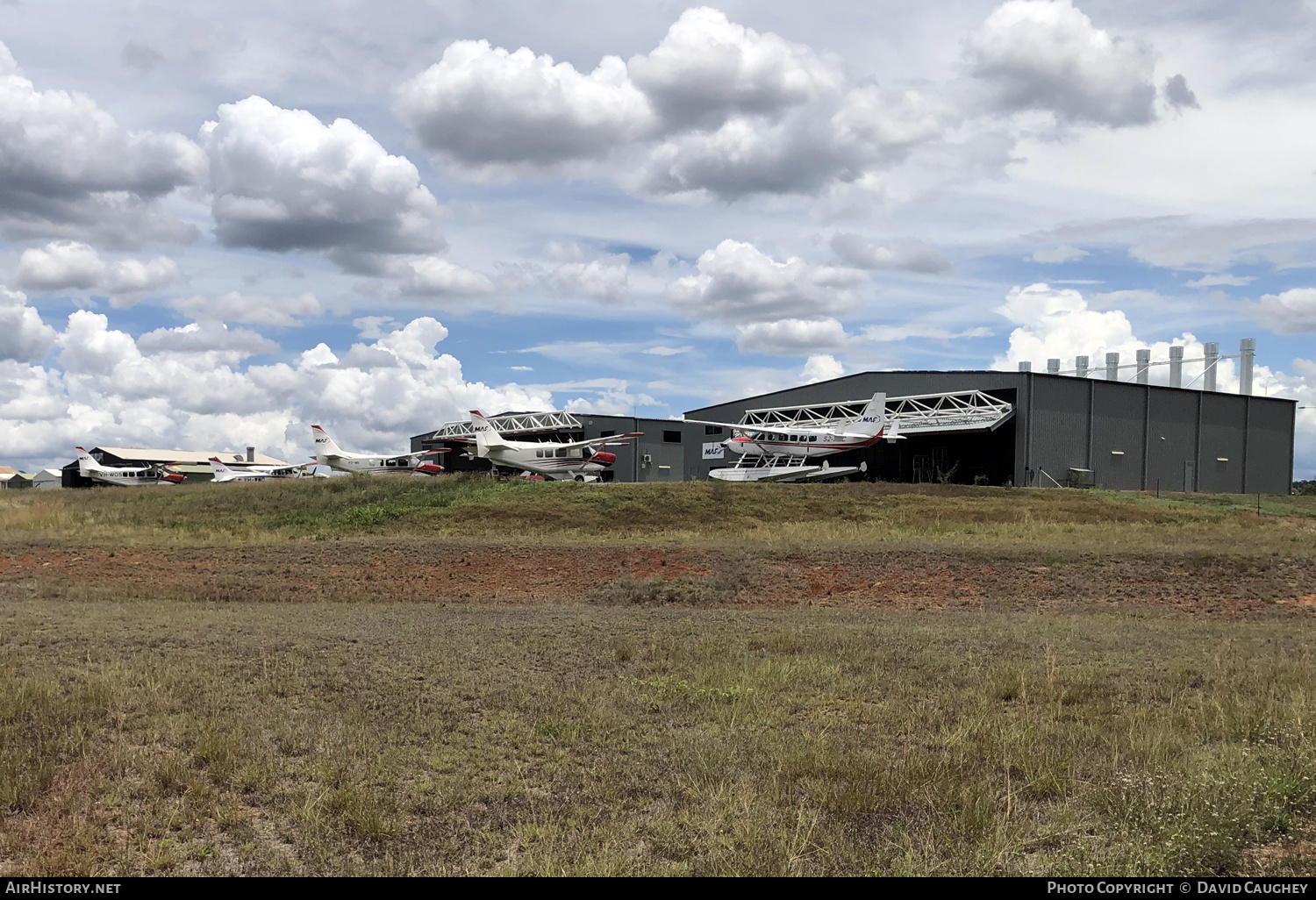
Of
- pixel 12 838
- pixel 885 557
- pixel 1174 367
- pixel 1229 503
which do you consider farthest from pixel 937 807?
pixel 1174 367

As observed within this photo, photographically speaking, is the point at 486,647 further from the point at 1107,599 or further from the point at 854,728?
the point at 1107,599

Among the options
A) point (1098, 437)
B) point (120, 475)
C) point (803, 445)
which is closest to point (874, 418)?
point (803, 445)

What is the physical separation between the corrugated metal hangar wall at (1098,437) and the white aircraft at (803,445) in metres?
5.19

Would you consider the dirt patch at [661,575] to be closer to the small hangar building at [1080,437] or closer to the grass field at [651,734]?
the grass field at [651,734]

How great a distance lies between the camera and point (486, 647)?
11406 millimetres

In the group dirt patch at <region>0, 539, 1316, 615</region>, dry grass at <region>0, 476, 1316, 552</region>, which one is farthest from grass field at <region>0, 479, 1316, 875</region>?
dry grass at <region>0, 476, 1316, 552</region>

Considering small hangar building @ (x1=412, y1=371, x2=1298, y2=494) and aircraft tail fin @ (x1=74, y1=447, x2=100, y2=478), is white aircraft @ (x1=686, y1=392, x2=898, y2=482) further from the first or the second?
aircraft tail fin @ (x1=74, y1=447, x2=100, y2=478)

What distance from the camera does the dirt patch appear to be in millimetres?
19141

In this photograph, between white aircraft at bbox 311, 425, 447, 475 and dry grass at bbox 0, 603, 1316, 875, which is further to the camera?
white aircraft at bbox 311, 425, 447, 475

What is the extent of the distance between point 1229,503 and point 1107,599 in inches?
1113

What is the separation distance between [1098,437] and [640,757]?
51567mm

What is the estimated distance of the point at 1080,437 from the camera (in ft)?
169

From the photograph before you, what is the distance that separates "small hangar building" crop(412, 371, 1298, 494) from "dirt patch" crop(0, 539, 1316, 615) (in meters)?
27.6

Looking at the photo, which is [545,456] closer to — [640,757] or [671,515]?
[671,515]
